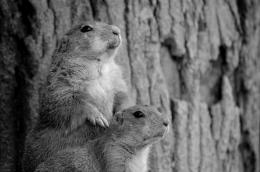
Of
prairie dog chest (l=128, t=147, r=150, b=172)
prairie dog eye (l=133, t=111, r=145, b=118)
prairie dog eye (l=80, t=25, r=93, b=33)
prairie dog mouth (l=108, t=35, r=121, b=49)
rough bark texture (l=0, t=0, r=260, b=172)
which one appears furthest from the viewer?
rough bark texture (l=0, t=0, r=260, b=172)

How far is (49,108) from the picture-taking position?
226 inches

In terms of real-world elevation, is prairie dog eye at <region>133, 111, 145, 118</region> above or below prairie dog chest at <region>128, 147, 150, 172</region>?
above

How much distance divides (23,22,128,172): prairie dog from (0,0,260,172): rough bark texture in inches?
23.5

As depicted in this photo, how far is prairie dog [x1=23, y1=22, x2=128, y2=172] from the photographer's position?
561 cm

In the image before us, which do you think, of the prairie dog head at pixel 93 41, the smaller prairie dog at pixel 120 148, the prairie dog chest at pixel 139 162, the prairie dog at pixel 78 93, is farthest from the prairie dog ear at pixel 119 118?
the prairie dog head at pixel 93 41

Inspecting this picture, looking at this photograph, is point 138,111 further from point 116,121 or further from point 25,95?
point 25,95

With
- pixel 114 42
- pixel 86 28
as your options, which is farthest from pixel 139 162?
pixel 86 28

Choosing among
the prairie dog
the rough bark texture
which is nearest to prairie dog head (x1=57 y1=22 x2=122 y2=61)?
the prairie dog

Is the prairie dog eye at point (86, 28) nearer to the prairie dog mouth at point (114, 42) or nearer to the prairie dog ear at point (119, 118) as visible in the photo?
the prairie dog mouth at point (114, 42)

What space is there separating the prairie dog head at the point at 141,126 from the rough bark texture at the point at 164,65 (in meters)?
1.03

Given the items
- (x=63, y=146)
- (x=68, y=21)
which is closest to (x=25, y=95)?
(x=68, y=21)

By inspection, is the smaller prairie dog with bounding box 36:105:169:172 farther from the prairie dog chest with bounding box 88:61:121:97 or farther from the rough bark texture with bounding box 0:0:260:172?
the rough bark texture with bounding box 0:0:260:172

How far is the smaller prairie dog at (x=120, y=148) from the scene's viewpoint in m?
5.18

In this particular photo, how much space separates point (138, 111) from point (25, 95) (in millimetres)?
1955
